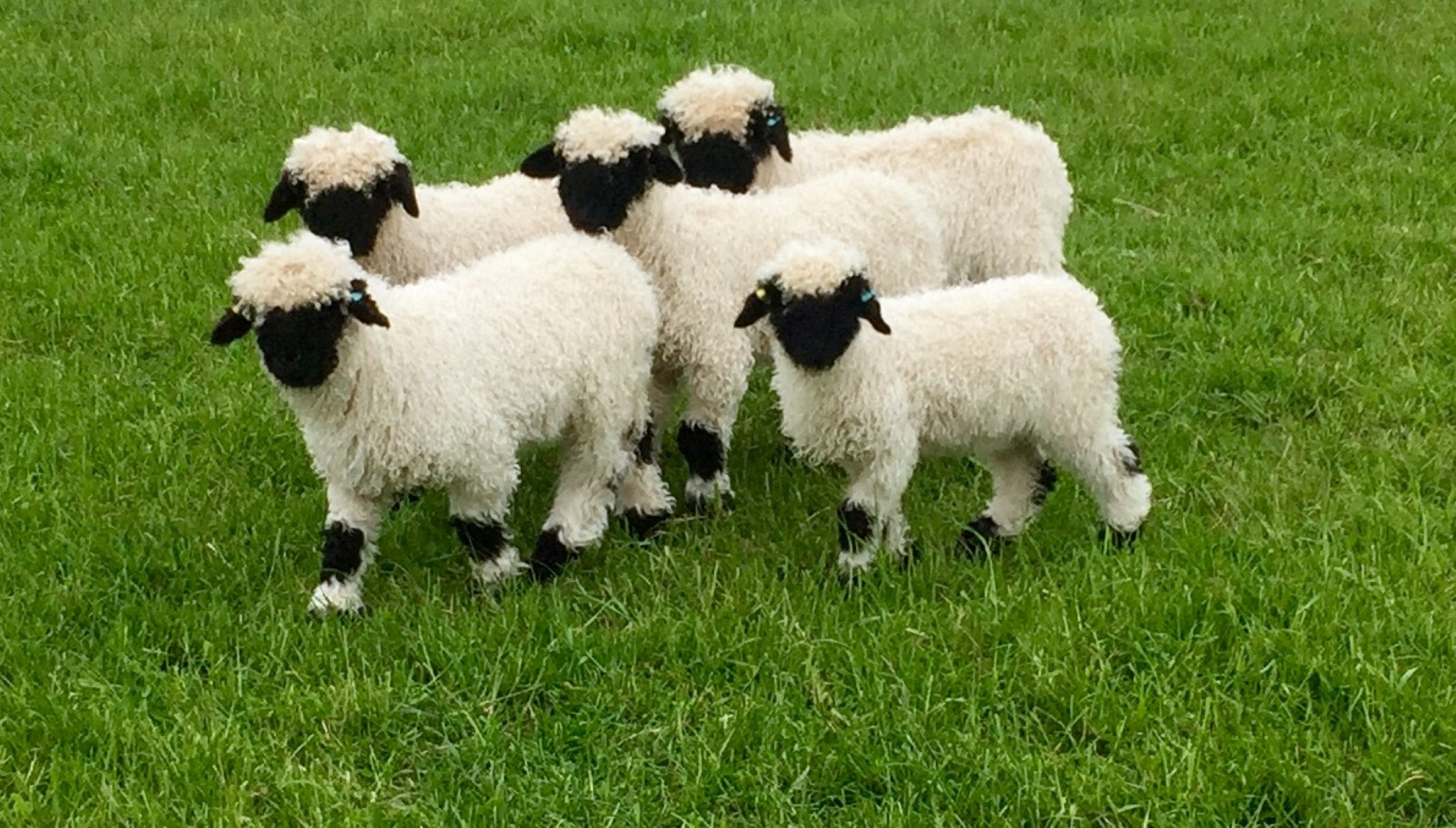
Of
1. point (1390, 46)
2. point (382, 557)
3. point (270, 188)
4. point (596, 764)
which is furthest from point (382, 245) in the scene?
point (1390, 46)

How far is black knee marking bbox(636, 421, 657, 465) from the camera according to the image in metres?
5.50

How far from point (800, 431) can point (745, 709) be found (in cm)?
110

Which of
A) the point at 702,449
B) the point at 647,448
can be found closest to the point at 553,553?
the point at 647,448

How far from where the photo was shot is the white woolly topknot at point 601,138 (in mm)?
5281

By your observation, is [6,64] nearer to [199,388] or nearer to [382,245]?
[199,388]

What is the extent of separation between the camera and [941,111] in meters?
9.91

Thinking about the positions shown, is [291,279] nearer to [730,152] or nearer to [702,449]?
[702,449]

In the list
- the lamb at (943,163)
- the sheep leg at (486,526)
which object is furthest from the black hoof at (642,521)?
the lamb at (943,163)

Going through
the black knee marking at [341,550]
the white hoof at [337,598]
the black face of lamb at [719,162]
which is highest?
the black face of lamb at [719,162]

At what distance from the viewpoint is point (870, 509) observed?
4812 mm

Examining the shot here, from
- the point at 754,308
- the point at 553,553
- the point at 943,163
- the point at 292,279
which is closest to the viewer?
the point at 292,279

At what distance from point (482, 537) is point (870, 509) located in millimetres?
1260

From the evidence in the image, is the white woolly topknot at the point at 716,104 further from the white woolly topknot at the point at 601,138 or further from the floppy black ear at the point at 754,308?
the floppy black ear at the point at 754,308

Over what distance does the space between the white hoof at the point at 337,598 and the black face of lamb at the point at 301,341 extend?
0.74m
